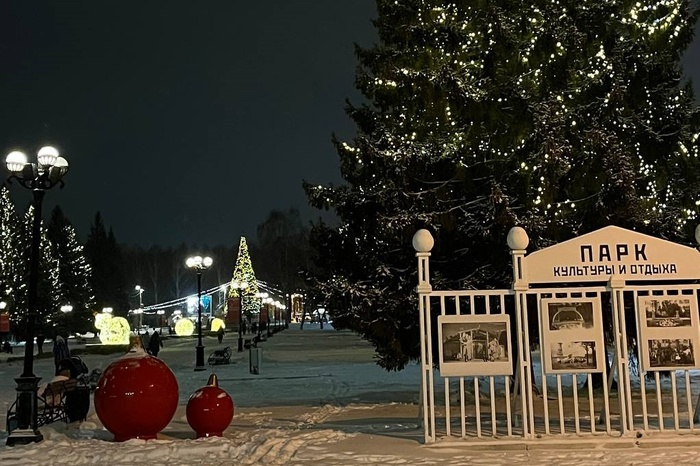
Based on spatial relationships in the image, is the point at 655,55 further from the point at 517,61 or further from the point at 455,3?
the point at 455,3

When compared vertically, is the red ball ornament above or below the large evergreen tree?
below

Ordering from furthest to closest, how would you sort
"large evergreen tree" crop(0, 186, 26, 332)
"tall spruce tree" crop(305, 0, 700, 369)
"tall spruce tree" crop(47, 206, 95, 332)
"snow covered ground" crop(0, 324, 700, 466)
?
1. "tall spruce tree" crop(47, 206, 95, 332)
2. "large evergreen tree" crop(0, 186, 26, 332)
3. "tall spruce tree" crop(305, 0, 700, 369)
4. "snow covered ground" crop(0, 324, 700, 466)

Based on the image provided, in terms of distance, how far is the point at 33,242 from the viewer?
13062 mm

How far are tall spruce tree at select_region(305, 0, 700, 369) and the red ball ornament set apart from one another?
4.04m

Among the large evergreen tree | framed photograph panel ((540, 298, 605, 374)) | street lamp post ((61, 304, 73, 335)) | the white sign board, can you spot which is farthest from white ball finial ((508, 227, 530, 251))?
street lamp post ((61, 304, 73, 335))

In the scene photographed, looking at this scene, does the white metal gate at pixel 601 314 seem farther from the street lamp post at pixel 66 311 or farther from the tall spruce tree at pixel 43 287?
the street lamp post at pixel 66 311

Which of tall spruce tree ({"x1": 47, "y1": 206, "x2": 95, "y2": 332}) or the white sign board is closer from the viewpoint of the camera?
the white sign board

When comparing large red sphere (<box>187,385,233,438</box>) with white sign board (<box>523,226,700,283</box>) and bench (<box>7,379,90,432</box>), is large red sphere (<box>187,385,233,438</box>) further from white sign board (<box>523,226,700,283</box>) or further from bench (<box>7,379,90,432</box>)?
white sign board (<box>523,226,700,283</box>)

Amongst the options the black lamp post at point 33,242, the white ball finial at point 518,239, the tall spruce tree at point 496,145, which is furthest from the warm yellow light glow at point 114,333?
the white ball finial at point 518,239

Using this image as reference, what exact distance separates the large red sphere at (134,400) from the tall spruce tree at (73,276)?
58035mm

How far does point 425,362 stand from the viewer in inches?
427

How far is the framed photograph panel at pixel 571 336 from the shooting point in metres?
10.7

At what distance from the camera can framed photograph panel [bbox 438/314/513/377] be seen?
35.3ft

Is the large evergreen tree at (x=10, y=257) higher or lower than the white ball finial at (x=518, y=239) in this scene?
higher
